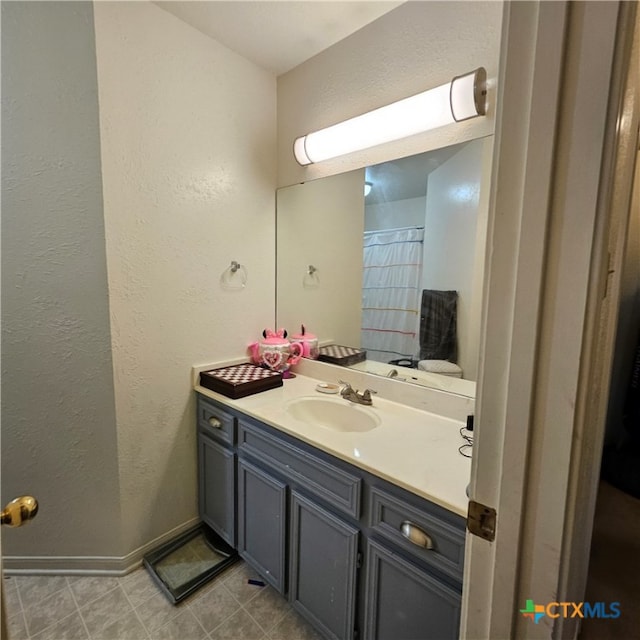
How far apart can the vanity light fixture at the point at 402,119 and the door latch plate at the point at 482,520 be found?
4.10ft

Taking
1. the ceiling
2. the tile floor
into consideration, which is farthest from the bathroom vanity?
the ceiling

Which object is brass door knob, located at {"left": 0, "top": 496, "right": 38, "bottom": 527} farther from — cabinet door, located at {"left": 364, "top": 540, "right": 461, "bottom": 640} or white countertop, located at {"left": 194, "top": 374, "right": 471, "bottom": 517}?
cabinet door, located at {"left": 364, "top": 540, "right": 461, "bottom": 640}

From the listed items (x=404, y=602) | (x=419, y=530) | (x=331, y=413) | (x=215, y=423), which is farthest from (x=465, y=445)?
(x=215, y=423)

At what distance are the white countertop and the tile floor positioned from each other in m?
0.80

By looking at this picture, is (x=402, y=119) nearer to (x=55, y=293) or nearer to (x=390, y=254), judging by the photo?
(x=390, y=254)

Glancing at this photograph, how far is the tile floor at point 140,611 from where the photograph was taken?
129cm

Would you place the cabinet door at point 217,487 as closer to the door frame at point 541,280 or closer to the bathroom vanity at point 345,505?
the bathroom vanity at point 345,505

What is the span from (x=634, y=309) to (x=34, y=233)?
258 centimetres

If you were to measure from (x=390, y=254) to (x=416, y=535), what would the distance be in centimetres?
113

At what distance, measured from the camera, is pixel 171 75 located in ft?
4.96

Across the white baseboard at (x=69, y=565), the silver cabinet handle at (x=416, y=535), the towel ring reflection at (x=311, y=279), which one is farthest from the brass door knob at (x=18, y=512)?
the towel ring reflection at (x=311, y=279)

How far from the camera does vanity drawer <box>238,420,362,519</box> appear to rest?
1.09 meters

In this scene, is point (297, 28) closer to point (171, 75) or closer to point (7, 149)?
point (171, 75)

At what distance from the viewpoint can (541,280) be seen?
48 cm
